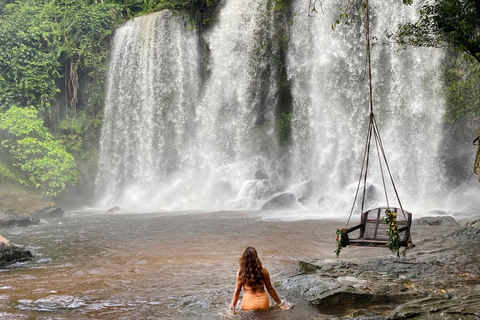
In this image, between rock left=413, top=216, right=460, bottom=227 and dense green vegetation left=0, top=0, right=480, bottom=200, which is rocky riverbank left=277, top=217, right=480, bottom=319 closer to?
rock left=413, top=216, right=460, bottom=227

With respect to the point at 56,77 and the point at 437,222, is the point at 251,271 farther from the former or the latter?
the point at 56,77

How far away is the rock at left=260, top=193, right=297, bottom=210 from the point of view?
60.6 ft

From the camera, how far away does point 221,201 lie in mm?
22031

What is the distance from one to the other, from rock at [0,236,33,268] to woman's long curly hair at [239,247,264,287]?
614 cm

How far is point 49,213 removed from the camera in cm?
1969

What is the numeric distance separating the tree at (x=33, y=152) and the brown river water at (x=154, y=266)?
20.3 ft

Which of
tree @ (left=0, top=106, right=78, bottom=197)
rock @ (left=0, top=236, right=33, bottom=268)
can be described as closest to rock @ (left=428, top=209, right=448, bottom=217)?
rock @ (left=0, top=236, right=33, bottom=268)

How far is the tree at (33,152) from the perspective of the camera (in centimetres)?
2119

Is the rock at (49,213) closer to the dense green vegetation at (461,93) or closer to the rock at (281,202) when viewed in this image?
the rock at (281,202)

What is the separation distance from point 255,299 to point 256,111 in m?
19.2

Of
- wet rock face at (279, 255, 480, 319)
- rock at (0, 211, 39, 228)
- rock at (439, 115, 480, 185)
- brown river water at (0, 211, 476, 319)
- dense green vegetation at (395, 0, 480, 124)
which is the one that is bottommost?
brown river water at (0, 211, 476, 319)

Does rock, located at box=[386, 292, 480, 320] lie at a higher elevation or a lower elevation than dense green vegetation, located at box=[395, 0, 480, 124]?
lower

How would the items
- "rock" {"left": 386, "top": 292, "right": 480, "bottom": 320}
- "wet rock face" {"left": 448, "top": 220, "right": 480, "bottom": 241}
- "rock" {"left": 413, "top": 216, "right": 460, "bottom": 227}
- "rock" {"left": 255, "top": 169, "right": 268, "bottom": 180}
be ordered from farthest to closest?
"rock" {"left": 255, "top": 169, "right": 268, "bottom": 180}
"rock" {"left": 413, "top": 216, "right": 460, "bottom": 227}
"wet rock face" {"left": 448, "top": 220, "right": 480, "bottom": 241}
"rock" {"left": 386, "top": 292, "right": 480, "bottom": 320}

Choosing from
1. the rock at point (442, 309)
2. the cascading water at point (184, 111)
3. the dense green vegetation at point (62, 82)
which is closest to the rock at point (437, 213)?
the dense green vegetation at point (62, 82)
